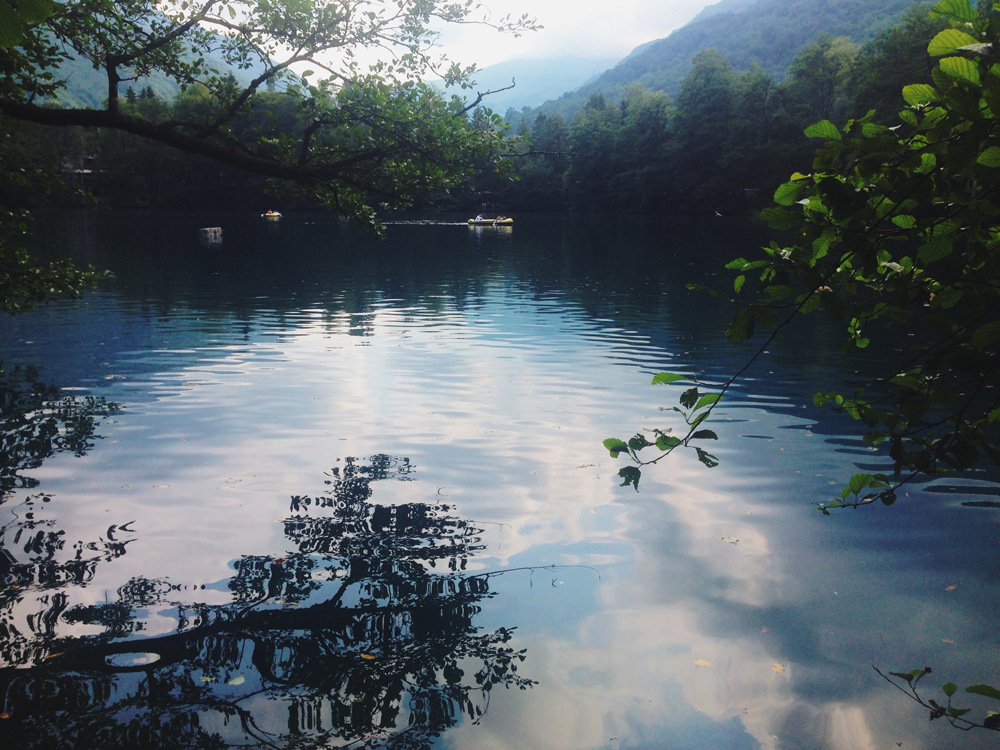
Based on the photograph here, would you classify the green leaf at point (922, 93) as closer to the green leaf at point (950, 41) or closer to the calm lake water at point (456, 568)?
the green leaf at point (950, 41)

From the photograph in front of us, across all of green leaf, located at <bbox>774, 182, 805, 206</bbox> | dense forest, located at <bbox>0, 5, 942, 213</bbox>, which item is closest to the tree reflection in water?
green leaf, located at <bbox>774, 182, 805, 206</bbox>

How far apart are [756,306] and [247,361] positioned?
18251 mm

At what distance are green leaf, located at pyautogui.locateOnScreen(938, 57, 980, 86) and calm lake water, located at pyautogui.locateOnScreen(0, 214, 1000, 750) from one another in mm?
1060

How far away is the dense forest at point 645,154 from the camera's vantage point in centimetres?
12000

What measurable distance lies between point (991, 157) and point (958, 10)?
1.88 feet

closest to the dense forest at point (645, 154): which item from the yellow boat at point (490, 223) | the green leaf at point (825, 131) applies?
the yellow boat at point (490, 223)

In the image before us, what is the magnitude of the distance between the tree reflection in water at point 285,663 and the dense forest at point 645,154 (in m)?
107

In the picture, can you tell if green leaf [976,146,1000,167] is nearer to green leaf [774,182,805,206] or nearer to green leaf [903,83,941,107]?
green leaf [903,83,941,107]

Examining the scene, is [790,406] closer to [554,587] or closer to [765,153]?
[554,587]

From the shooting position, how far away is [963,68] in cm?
231

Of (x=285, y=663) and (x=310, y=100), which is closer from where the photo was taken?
(x=285, y=663)

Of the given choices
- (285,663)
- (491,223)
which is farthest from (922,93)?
(491,223)

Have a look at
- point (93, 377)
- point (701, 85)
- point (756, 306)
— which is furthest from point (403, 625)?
point (701, 85)

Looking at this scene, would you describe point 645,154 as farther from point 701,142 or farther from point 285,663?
point 285,663
